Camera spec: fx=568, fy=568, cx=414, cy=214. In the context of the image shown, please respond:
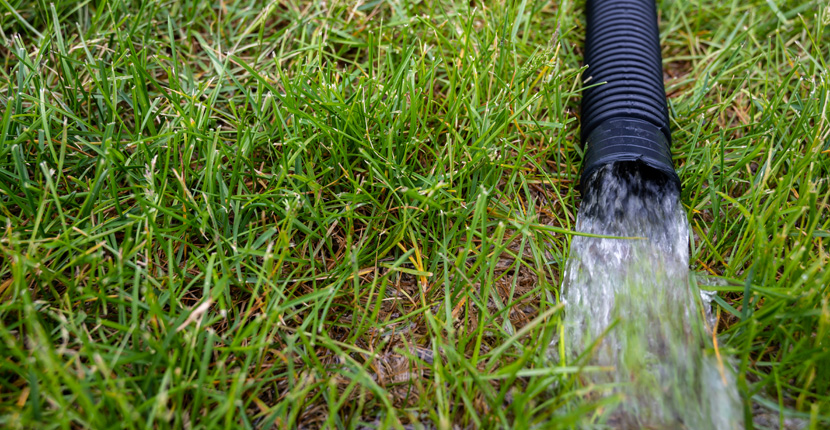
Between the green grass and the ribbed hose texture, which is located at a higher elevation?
the ribbed hose texture

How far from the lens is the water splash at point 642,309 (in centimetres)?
159

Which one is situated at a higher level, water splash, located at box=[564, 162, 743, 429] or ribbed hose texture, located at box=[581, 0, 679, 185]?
ribbed hose texture, located at box=[581, 0, 679, 185]

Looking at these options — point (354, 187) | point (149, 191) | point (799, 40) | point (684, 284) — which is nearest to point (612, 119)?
point (684, 284)

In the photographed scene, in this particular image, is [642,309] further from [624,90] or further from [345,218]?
[345,218]

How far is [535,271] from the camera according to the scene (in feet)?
6.13

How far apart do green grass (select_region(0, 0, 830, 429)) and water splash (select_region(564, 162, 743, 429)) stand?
0.09 metres

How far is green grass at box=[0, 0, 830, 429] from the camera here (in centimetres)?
158

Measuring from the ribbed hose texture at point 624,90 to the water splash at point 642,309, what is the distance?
7 centimetres

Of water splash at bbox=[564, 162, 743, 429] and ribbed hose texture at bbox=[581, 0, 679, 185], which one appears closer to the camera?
water splash at bbox=[564, 162, 743, 429]

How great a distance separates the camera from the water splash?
62.5 inches

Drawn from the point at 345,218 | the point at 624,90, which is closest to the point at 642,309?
the point at 624,90

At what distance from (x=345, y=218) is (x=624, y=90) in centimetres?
120

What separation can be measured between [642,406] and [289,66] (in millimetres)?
1876

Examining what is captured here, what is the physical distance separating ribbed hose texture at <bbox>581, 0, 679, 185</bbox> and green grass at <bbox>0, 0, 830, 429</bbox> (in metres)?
0.12
